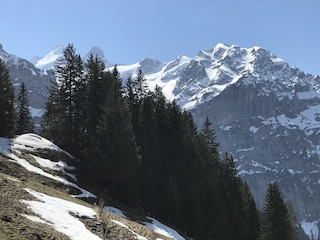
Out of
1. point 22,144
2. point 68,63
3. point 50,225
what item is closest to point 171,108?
point 68,63

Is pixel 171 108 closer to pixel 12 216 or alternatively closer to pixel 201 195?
→ pixel 201 195

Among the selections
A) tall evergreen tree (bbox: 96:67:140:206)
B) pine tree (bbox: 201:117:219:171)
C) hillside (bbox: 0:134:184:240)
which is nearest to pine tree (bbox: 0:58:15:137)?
hillside (bbox: 0:134:184:240)

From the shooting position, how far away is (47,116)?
6550cm

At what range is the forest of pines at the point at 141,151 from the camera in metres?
45.1

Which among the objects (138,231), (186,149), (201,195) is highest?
(186,149)

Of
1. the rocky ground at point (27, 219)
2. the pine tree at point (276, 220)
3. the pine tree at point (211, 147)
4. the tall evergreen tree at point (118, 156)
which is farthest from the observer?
the pine tree at point (211, 147)

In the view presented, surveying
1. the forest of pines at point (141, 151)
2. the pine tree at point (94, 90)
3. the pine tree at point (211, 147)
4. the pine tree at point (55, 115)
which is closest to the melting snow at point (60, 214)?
the forest of pines at point (141, 151)

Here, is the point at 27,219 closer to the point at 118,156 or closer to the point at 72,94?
the point at 118,156

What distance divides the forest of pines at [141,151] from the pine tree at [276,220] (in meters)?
0.12

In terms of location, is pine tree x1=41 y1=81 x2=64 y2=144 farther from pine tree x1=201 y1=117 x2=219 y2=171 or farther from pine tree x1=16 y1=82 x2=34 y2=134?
pine tree x1=201 y1=117 x2=219 y2=171

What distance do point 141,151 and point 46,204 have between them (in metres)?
32.4

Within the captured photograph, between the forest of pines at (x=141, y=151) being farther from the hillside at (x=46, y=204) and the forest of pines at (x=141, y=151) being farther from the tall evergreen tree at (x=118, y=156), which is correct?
the hillside at (x=46, y=204)

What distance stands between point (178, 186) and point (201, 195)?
10.7ft

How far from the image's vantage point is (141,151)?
56094 millimetres
